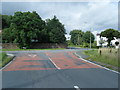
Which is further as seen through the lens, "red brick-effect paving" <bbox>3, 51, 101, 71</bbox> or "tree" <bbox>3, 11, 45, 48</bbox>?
"tree" <bbox>3, 11, 45, 48</bbox>

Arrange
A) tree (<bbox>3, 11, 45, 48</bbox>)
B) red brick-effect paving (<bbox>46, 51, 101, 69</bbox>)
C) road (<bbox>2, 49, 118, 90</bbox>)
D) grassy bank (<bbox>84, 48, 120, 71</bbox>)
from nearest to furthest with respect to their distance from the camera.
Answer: road (<bbox>2, 49, 118, 90</bbox>), grassy bank (<bbox>84, 48, 120, 71</bbox>), red brick-effect paving (<bbox>46, 51, 101, 69</bbox>), tree (<bbox>3, 11, 45, 48</bbox>)

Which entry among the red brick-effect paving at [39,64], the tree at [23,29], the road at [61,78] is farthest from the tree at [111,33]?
the road at [61,78]

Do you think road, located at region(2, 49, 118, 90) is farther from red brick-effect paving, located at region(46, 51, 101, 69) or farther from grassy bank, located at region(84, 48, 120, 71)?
grassy bank, located at region(84, 48, 120, 71)

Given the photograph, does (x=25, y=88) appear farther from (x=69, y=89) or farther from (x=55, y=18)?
(x=55, y=18)

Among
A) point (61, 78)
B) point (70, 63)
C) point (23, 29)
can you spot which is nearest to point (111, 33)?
point (23, 29)

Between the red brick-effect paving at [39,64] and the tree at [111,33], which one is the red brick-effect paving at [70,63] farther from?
the tree at [111,33]

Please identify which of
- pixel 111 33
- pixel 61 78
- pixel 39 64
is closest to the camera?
pixel 61 78

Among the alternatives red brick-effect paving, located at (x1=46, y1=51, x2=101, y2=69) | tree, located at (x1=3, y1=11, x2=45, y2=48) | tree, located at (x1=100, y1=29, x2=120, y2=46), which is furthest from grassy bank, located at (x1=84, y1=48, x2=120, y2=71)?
tree, located at (x1=100, y1=29, x2=120, y2=46)

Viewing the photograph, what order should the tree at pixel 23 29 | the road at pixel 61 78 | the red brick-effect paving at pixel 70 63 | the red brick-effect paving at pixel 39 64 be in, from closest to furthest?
the road at pixel 61 78
the red brick-effect paving at pixel 39 64
the red brick-effect paving at pixel 70 63
the tree at pixel 23 29

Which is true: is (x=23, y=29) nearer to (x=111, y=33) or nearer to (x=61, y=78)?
(x=111, y=33)

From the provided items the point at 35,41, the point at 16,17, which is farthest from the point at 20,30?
the point at 35,41

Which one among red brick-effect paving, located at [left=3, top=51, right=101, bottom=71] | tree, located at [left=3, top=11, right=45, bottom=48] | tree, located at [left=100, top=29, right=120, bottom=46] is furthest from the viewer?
tree, located at [left=100, top=29, right=120, bottom=46]

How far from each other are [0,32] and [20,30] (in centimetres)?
1155

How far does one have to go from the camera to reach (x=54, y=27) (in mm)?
70250
